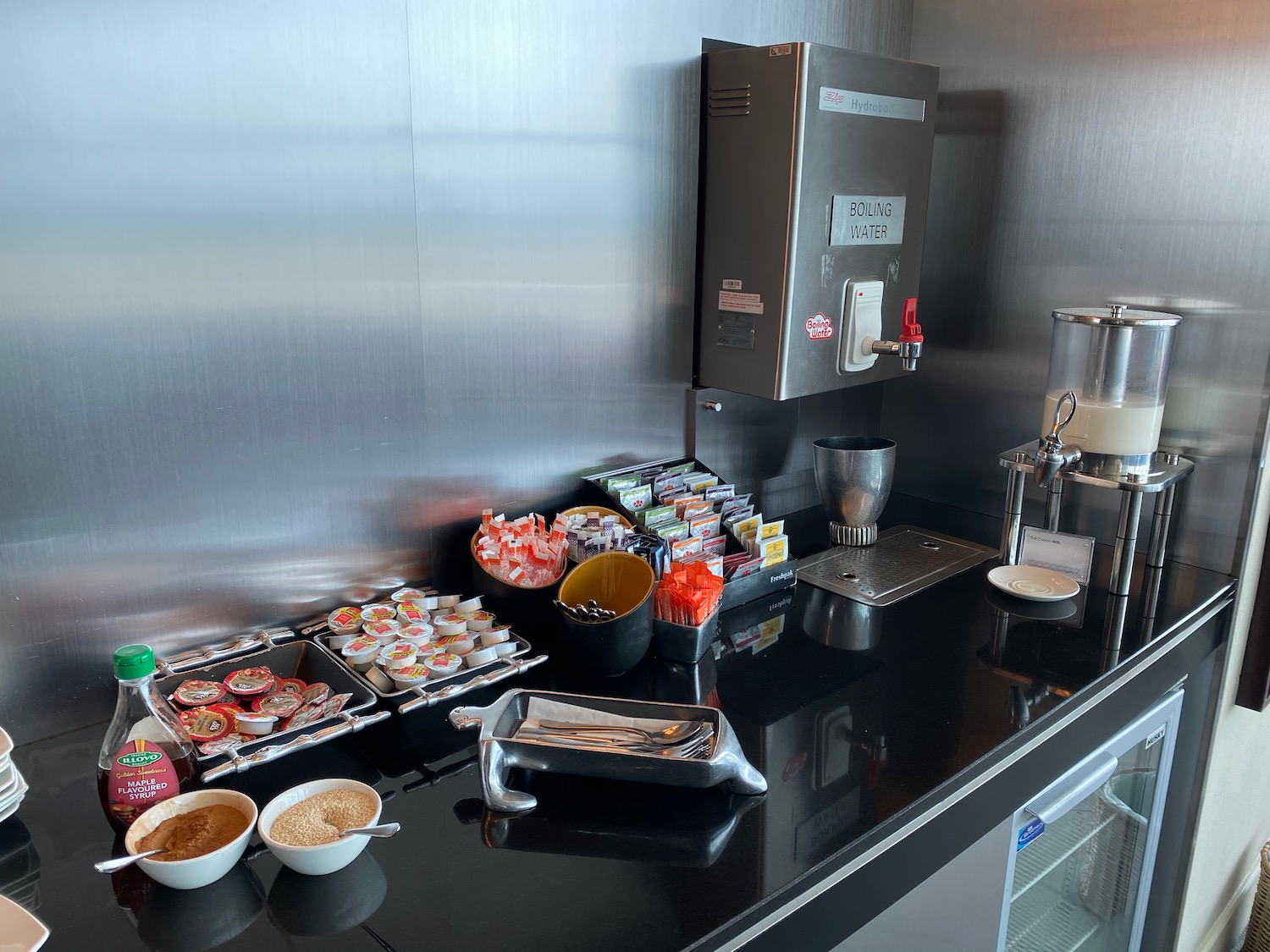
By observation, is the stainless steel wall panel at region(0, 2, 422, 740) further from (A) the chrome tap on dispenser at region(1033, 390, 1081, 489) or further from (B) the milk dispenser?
(A) the chrome tap on dispenser at region(1033, 390, 1081, 489)

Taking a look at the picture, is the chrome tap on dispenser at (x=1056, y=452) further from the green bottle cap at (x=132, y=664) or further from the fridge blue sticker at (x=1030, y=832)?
the green bottle cap at (x=132, y=664)

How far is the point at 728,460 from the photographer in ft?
6.53

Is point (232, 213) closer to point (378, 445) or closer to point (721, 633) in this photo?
point (378, 445)

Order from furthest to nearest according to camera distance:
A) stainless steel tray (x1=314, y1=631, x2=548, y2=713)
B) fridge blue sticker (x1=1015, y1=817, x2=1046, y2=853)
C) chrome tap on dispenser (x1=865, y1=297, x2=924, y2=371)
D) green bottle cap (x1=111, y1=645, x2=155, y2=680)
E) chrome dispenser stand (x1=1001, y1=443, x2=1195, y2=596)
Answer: chrome tap on dispenser (x1=865, y1=297, x2=924, y2=371) < chrome dispenser stand (x1=1001, y1=443, x2=1195, y2=596) < fridge blue sticker (x1=1015, y1=817, x2=1046, y2=853) < stainless steel tray (x1=314, y1=631, x2=548, y2=713) < green bottle cap (x1=111, y1=645, x2=155, y2=680)

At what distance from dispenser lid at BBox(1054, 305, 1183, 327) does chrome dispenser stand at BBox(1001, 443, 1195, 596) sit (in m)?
0.25

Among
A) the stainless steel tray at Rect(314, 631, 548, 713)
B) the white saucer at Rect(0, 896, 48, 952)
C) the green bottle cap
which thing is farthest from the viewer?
the stainless steel tray at Rect(314, 631, 548, 713)

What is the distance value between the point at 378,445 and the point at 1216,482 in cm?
148

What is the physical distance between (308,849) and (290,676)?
1.36 feet

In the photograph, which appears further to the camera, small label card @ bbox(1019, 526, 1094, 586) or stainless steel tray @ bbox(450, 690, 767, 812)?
small label card @ bbox(1019, 526, 1094, 586)

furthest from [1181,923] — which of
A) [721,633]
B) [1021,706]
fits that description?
[721,633]

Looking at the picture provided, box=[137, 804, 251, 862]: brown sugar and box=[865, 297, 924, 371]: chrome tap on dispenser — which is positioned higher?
box=[865, 297, 924, 371]: chrome tap on dispenser

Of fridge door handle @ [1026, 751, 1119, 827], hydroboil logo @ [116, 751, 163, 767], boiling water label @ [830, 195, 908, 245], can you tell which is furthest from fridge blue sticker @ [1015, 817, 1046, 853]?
hydroboil logo @ [116, 751, 163, 767]

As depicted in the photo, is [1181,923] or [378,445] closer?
[378,445]

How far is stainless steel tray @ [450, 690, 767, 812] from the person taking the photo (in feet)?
3.41
